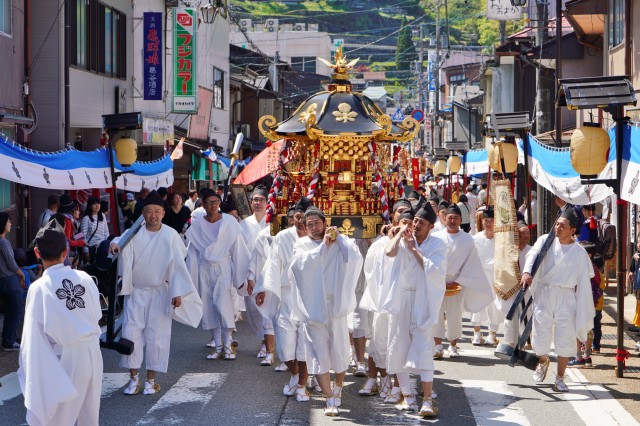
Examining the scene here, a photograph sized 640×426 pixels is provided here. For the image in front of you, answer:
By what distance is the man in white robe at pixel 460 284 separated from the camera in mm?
12836

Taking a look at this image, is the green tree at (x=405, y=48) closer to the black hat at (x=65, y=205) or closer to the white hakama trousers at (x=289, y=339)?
the black hat at (x=65, y=205)

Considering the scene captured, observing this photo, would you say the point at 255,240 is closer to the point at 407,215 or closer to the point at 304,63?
the point at 407,215

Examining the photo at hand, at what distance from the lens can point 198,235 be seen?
12.8m

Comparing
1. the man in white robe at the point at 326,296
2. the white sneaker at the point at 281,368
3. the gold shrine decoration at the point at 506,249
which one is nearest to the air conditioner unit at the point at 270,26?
the gold shrine decoration at the point at 506,249

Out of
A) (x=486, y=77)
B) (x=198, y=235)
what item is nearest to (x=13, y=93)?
(x=198, y=235)

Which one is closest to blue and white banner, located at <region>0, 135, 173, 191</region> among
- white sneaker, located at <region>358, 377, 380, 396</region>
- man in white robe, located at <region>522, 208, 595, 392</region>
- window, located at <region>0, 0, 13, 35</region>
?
window, located at <region>0, 0, 13, 35</region>

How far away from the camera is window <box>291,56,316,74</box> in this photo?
270 feet

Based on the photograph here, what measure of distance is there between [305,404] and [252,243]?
13.0 ft

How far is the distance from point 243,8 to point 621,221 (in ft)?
389

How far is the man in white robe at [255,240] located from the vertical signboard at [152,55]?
11979mm

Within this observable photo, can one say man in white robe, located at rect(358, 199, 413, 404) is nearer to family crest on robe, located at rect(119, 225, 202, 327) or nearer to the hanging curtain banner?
family crest on robe, located at rect(119, 225, 202, 327)

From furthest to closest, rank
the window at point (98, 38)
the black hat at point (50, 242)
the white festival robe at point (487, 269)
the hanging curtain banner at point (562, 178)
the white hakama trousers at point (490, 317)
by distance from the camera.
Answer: the window at point (98, 38)
the hanging curtain banner at point (562, 178)
the white festival robe at point (487, 269)
the white hakama trousers at point (490, 317)
the black hat at point (50, 242)

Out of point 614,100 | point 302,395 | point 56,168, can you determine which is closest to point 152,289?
point 302,395

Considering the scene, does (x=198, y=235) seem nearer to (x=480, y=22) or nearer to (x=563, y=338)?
(x=563, y=338)
